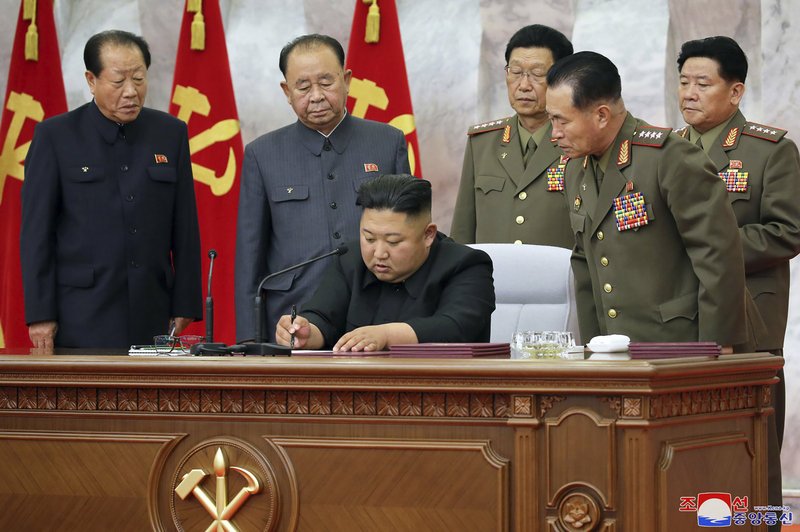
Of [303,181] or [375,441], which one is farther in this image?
[303,181]

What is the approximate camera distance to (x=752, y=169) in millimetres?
3809

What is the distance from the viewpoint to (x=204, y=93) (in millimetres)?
5094

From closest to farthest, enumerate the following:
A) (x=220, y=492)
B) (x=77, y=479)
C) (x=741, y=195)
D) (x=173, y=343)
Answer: (x=220, y=492) < (x=77, y=479) < (x=173, y=343) < (x=741, y=195)

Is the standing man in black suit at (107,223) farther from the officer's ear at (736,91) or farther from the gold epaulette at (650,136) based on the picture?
the officer's ear at (736,91)

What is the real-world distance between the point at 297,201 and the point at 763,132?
148 cm

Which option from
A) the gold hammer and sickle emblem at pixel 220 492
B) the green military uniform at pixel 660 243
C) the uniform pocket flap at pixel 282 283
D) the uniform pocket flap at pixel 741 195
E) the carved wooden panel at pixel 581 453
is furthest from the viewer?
the uniform pocket flap at pixel 741 195

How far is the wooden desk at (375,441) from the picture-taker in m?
2.33

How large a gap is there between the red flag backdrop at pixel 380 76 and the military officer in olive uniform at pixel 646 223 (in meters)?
1.73

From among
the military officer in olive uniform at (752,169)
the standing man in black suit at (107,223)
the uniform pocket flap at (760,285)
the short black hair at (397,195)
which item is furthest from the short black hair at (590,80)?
the standing man in black suit at (107,223)

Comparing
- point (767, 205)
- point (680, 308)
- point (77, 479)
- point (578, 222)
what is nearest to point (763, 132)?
point (767, 205)

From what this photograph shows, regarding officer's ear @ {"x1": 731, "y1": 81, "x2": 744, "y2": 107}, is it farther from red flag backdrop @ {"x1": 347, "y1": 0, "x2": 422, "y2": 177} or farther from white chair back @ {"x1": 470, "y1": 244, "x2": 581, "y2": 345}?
red flag backdrop @ {"x1": 347, "y1": 0, "x2": 422, "y2": 177}

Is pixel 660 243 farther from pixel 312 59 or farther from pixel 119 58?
pixel 119 58

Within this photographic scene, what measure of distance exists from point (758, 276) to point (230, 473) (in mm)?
1946

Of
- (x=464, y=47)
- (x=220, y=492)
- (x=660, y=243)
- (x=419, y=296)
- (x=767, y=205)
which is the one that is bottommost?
(x=220, y=492)
